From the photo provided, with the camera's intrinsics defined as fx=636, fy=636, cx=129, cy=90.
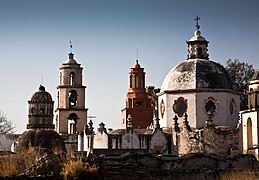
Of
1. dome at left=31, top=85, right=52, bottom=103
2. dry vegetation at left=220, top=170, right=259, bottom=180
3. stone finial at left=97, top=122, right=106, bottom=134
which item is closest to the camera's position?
dry vegetation at left=220, top=170, right=259, bottom=180

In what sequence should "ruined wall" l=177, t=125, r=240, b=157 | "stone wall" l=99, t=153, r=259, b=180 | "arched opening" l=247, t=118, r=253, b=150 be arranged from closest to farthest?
"stone wall" l=99, t=153, r=259, b=180
"arched opening" l=247, t=118, r=253, b=150
"ruined wall" l=177, t=125, r=240, b=157

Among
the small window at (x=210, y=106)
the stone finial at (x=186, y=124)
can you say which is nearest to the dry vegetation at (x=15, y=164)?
the stone finial at (x=186, y=124)

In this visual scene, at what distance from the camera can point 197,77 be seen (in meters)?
42.8

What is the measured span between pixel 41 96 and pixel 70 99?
46.9 feet

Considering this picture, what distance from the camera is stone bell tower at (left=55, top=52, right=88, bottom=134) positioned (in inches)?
2090

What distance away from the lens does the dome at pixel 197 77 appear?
141 ft

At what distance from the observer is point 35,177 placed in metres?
16.0

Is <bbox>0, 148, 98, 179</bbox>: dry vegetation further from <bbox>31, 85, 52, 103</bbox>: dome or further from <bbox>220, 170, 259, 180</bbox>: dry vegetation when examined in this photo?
<bbox>31, 85, 52, 103</bbox>: dome

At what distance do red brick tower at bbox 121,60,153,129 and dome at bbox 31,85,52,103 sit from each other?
14.2 metres

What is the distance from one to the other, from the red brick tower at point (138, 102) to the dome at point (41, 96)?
46.6ft

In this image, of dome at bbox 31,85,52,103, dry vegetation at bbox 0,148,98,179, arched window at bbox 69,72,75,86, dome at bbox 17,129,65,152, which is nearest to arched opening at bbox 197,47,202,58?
dome at bbox 31,85,52,103

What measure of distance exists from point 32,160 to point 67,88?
3354cm

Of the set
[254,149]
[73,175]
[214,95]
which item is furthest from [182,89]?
[73,175]

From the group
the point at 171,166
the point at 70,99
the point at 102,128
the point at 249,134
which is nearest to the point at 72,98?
the point at 70,99
